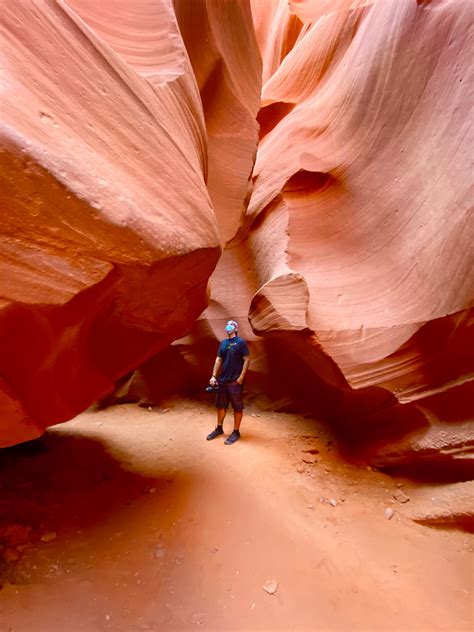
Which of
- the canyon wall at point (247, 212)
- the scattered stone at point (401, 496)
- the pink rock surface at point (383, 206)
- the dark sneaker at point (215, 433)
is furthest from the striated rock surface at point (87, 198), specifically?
the scattered stone at point (401, 496)

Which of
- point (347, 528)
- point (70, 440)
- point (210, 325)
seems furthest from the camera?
Answer: point (210, 325)

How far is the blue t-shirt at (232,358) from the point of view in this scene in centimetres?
437

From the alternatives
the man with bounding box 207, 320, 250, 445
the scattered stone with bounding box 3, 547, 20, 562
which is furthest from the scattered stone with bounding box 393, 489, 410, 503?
the scattered stone with bounding box 3, 547, 20, 562

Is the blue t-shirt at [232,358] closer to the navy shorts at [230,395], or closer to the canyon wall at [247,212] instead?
the navy shorts at [230,395]

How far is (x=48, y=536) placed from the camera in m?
2.85

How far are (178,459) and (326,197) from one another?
3215mm

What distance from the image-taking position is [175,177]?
7.57 feet

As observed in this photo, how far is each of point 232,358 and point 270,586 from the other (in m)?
2.24

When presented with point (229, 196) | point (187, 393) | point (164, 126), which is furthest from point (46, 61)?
point (187, 393)

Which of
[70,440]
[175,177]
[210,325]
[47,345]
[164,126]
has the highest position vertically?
[164,126]

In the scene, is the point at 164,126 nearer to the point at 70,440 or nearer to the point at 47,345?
the point at 47,345

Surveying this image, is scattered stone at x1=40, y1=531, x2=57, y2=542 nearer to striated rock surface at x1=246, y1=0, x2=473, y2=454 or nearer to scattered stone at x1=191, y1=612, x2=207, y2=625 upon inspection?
scattered stone at x1=191, y1=612, x2=207, y2=625

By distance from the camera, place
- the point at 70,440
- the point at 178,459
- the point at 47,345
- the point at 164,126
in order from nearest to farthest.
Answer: the point at 47,345 < the point at 164,126 < the point at 178,459 < the point at 70,440

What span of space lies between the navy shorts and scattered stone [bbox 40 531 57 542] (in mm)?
1960
